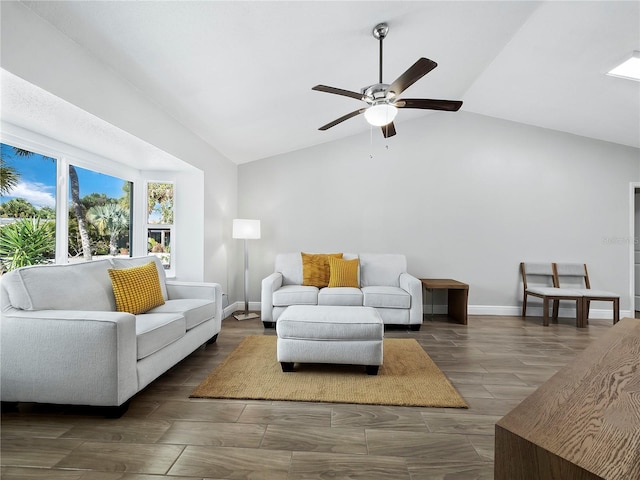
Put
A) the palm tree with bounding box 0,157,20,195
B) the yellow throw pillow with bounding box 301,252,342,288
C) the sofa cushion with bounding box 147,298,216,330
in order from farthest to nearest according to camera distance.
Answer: the yellow throw pillow with bounding box 301,252,342,288 < the sofa cushion with bounding box 147,298,216,330 < the palm tree with bounding box 0,157,20,195

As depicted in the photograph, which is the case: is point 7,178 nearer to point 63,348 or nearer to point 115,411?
point 63,348

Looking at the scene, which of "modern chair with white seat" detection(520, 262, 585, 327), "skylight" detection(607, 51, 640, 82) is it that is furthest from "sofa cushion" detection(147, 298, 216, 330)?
"skylight" detection(607, 51, 640, 82)

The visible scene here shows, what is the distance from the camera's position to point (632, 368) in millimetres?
841

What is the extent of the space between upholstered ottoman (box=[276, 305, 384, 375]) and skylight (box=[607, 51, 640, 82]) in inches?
128

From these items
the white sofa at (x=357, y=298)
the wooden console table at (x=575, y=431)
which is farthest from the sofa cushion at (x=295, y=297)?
the wooden console table at (x=575, y=431)

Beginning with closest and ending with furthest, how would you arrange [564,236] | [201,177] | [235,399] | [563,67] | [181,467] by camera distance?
[181,467] < [235,399] < [563,67] < [201,177] < [564,236]

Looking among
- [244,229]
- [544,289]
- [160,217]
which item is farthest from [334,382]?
[544,289]

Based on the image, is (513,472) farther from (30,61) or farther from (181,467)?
(30,61)

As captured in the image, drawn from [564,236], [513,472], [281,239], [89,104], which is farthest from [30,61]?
[564,236]

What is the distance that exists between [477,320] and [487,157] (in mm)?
2373

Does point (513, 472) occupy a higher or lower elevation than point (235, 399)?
higher

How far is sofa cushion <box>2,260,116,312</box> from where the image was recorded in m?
2.08

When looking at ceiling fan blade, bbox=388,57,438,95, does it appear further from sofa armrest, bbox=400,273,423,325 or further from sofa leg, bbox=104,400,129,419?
sofa leg, bbox=104,400,129,419

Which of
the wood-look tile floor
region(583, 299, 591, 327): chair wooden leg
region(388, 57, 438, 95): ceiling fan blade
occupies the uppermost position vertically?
region(388, 57, 438, 95): ceiling fan blade
